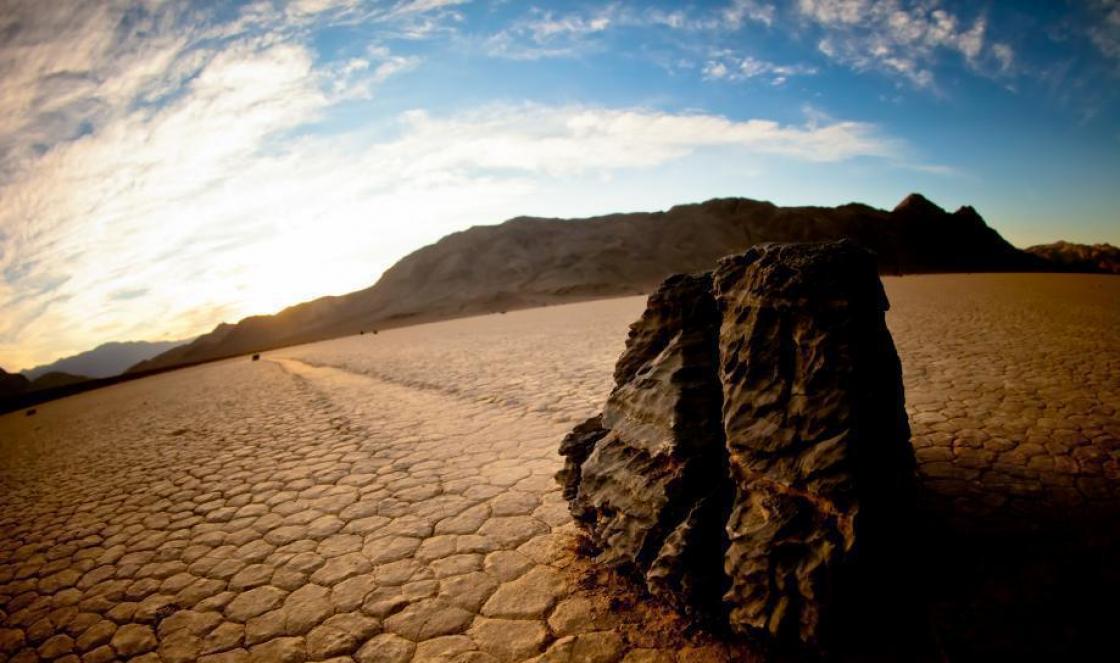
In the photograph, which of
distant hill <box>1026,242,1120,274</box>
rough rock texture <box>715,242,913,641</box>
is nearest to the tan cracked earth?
rough rock texture <box>715,242,913,641</box>

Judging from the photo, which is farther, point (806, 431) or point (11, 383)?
point (11, 383)

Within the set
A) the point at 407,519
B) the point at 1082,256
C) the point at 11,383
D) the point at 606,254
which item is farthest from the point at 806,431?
the point at 1082,256

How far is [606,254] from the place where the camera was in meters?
63.9

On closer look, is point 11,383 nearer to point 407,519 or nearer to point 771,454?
point 407,519

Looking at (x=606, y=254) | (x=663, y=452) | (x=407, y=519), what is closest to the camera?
(x=663, y=452)

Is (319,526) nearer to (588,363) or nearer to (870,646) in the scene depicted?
(870,646)

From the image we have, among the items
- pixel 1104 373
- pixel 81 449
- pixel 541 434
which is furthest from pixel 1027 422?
pixel 81 449

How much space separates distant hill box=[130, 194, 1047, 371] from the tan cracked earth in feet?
154

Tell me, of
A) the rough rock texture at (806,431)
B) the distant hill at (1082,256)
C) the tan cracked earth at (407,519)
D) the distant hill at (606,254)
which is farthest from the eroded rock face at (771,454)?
the distant hill at (1082,256)

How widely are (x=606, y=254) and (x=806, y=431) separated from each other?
207 ft

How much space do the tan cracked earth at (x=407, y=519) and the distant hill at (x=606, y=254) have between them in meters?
46.8

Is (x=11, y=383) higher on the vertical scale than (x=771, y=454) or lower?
higher

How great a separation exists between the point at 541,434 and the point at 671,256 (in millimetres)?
62749

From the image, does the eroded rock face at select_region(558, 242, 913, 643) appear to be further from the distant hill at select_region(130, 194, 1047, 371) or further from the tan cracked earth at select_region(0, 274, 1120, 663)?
the distant hill at select_region(130, 194, 1047, 371)
